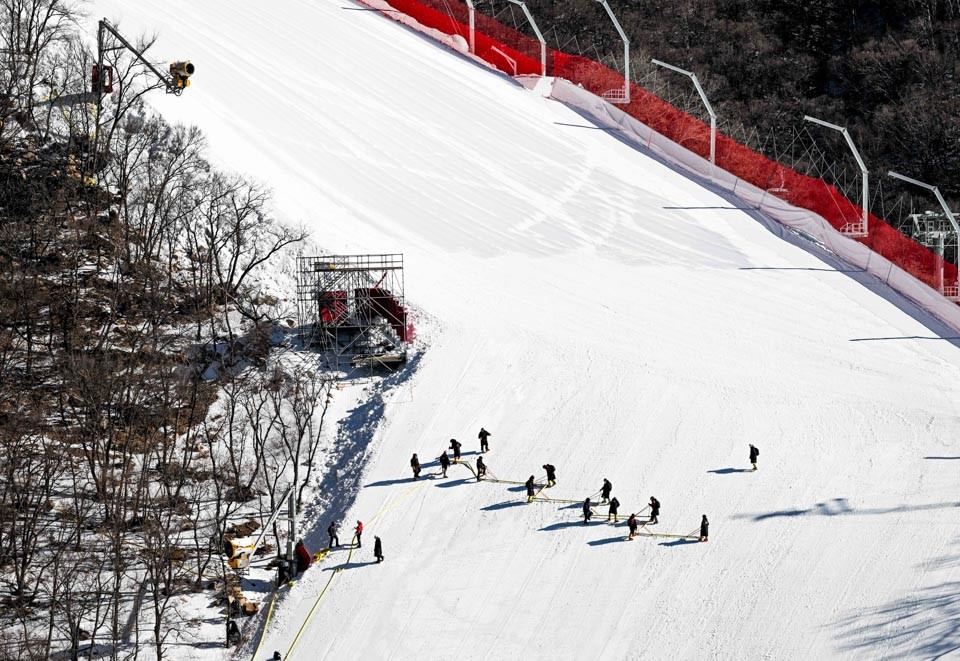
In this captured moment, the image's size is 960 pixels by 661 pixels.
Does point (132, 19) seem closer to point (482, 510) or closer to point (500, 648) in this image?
point (482, 510)

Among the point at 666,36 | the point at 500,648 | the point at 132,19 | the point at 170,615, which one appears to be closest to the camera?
the point at 500,648

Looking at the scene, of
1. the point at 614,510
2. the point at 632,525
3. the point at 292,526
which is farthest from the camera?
the point at 292,526

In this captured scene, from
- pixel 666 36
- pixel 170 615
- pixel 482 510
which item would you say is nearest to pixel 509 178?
pixel 482 510

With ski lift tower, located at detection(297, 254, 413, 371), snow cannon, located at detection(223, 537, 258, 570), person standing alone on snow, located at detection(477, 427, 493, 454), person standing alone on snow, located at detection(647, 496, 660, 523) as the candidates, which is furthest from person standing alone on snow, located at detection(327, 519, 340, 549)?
ski lift tower, located at detection(297, 254, 413, 371)

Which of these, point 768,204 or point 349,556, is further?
point 768,204

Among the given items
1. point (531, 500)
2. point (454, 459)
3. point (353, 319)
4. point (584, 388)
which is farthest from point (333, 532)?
point (353, 319)

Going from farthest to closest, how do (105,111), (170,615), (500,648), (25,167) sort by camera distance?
(105,111), (25,167), (170,615), (500,648)

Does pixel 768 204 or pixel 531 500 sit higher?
pixel 768 204

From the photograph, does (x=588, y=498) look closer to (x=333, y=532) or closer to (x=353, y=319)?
(x=333, y=532)
